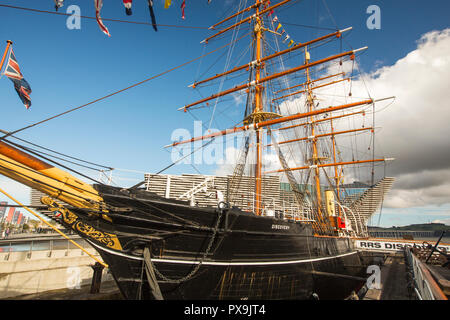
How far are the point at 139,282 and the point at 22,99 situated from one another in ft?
15.2

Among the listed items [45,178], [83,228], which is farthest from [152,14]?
[83,228]

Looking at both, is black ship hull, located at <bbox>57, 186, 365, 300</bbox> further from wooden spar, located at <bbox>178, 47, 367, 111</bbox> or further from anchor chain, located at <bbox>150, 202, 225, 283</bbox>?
wooden spar, located at <bbox>178, 47, 367, 111</bbox>

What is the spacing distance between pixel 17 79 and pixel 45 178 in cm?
205

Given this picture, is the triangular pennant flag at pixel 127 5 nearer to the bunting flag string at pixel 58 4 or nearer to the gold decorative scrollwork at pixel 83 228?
the bunting flag string at pixel 58 4

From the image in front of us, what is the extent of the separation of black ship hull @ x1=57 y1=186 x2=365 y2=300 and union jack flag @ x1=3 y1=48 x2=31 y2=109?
7.80ft

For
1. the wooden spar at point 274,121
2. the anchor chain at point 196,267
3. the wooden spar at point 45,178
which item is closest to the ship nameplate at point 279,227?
the anchor chain at point 196,267

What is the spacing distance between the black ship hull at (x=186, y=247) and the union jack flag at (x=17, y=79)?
2.38 meters

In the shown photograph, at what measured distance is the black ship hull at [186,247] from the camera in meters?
5.07

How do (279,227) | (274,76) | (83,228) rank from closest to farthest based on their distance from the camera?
(83,228), (279,227), (274,76)

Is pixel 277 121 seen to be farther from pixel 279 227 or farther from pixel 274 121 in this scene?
pixel 279 227

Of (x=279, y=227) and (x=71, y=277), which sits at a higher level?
(x=279, y=227)

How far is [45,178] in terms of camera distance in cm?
433

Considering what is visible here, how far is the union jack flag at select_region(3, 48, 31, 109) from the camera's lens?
4205 mm

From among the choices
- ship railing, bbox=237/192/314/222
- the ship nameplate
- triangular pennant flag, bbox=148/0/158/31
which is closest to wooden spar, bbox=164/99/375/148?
ship railing, bbox=237/192/314/222
